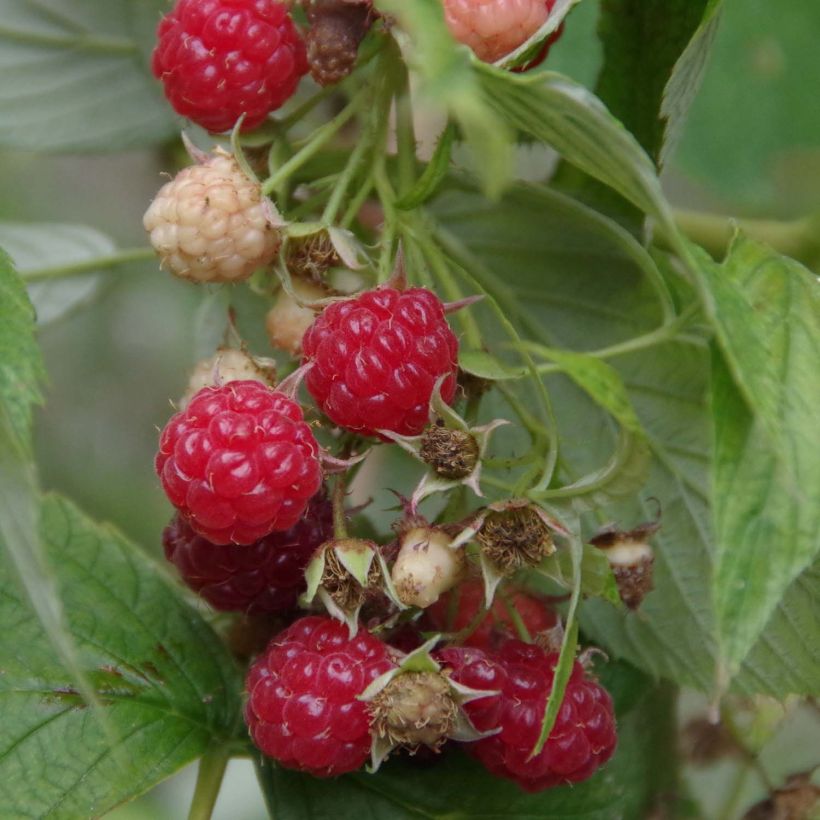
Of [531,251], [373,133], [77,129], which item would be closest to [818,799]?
[531,251]

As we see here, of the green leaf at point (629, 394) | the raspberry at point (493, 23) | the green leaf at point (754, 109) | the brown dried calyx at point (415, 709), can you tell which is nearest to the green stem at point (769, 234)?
the green leaf at point (629, 394)

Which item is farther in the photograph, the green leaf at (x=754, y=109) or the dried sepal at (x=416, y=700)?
the green leaf at (x=754, y=109)

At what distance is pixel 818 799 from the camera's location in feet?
2.73

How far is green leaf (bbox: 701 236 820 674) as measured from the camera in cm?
48

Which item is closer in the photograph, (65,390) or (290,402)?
(290,402)

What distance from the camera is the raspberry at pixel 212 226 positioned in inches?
24.5

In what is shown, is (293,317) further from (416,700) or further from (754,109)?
(754,109)

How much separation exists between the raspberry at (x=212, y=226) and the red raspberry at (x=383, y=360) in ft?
0.18

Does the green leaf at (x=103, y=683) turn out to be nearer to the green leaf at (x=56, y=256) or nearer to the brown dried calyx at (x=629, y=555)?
the brown dried calyx at (x=629, y=555)

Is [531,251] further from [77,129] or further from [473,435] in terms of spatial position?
[77,129]

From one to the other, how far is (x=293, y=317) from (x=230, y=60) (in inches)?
5.5

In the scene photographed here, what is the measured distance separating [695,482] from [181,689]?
1.05 feet

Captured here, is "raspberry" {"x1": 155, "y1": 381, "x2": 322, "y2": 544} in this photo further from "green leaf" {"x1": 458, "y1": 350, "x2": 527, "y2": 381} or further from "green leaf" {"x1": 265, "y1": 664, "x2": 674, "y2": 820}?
"green leaf" {"x1": 265, "y1": 664, "x2": 674, "y2": 820}

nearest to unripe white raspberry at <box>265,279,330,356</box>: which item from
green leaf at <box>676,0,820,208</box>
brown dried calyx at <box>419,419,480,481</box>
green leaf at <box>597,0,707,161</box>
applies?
brown dried calyx at <box>419,419,480,481</box>
